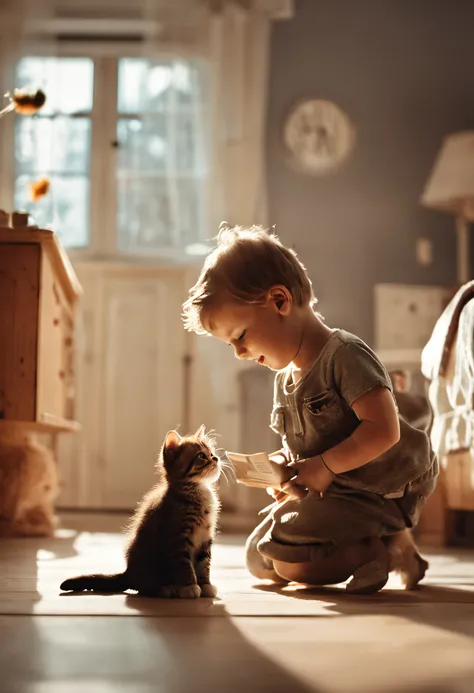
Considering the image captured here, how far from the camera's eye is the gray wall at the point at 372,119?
15.1 feet

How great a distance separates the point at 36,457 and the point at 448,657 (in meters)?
2.25

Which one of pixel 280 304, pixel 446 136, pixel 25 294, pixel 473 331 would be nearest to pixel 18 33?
pixel 446 136

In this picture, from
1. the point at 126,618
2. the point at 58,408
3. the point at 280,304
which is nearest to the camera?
the point at 126,618

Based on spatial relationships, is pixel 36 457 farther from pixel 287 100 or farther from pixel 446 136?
pixel 446 136

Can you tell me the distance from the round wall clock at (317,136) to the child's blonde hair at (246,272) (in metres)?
3.05

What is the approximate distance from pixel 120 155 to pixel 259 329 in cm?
314

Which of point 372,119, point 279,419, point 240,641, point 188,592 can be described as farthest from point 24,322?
point 372,119

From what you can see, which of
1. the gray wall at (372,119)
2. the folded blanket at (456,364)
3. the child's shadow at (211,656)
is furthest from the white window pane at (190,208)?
the child's shadow at (211,656)

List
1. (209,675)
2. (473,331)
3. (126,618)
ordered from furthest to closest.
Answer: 1. (473,331)
2. (126,618)
3. (209,675)

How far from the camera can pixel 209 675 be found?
920mm

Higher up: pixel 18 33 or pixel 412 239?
pixel 18 33

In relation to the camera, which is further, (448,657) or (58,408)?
(58,408)

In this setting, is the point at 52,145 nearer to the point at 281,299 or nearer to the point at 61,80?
the point at 61,80

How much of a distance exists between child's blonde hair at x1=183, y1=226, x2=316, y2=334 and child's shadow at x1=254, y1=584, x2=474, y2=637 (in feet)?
1.74
